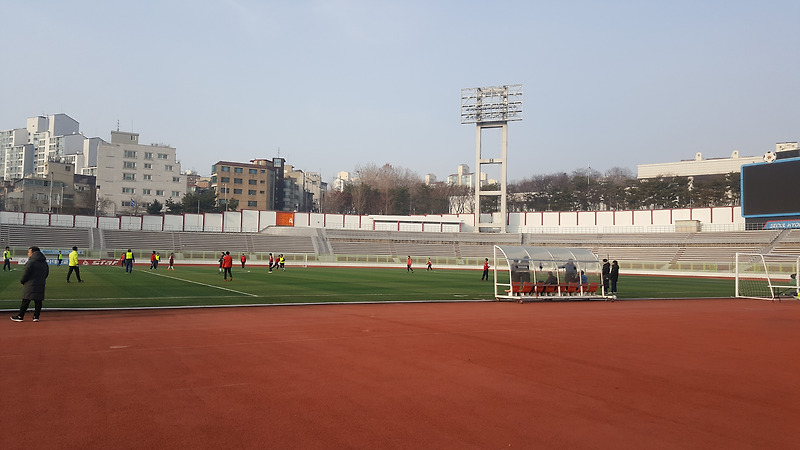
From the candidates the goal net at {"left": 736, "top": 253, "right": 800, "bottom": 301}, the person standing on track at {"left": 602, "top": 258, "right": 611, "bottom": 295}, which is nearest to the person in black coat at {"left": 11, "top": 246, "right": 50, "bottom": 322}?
the person standing on track at {"left": 602, "top": 258, "right": 611, "bottom": 295}

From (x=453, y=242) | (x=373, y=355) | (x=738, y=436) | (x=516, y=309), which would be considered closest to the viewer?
(x=738, y=436)

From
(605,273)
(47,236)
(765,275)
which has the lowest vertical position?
(765,275)

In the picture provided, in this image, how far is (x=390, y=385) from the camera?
8227 millimetres

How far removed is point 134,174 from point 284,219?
34.6m

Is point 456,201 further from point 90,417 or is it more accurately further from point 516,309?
point 90,417

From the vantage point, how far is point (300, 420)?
21.2 ft

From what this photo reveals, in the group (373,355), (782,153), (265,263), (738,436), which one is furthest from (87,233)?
(782,153)

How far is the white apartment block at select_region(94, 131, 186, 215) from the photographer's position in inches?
3927

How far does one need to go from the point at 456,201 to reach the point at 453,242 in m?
40.4

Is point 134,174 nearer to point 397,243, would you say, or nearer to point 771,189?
point 397,243

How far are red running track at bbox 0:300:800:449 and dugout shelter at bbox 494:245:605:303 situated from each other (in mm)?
8769

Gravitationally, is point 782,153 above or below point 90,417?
above

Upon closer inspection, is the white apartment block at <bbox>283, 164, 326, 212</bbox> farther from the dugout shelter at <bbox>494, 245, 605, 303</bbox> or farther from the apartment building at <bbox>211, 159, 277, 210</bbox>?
the dugout shelter at <bbox>494, 245, 605, 303</bbox>

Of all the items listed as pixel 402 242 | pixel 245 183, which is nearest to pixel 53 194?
pixel 245 183
